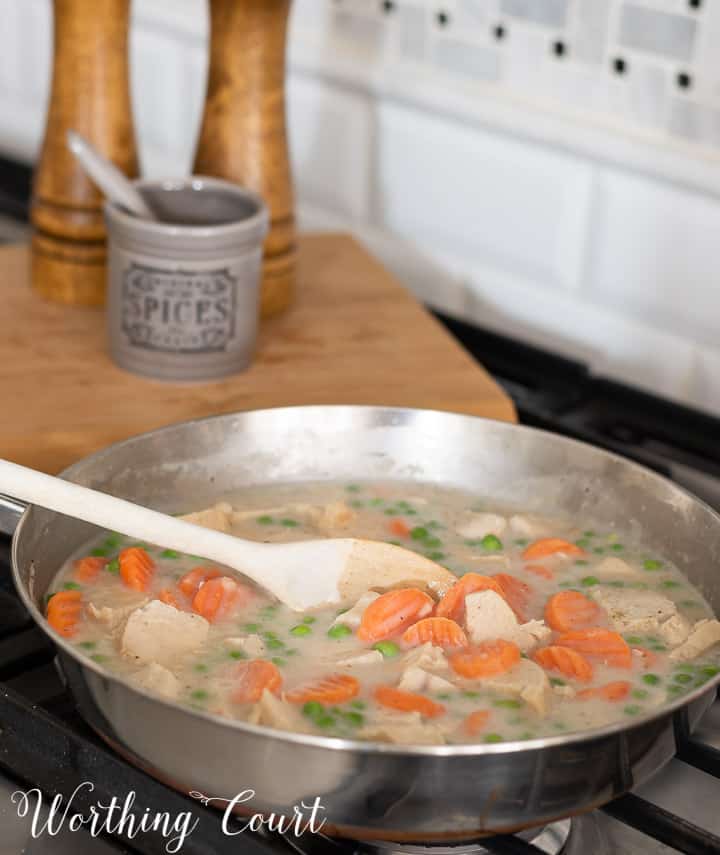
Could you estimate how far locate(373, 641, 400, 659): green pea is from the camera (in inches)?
37.8

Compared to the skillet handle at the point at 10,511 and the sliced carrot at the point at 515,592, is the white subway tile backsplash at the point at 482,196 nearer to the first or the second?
the sliced carrot at the point at 515,592

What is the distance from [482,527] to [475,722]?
0.29 meters

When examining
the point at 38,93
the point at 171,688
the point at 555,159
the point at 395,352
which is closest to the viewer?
the point at 171,688

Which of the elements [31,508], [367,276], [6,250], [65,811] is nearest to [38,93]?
[6,250]

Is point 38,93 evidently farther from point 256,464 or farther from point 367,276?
point 256,464

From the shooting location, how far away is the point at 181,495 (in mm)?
1184

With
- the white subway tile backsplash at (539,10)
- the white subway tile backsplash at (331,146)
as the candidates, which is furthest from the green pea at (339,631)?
the white subway tile backsplash at (331,146)

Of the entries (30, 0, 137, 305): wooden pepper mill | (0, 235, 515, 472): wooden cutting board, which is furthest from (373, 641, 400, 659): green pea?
(30, 0, 137, 305): wooden pepper mill

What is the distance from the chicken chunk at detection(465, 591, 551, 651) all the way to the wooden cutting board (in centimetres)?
40

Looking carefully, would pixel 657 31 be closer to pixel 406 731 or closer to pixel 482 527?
pixel 482 527

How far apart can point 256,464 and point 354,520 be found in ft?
0.33

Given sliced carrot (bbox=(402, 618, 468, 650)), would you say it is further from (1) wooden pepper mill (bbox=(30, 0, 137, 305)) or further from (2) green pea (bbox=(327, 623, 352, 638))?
(1) wooden pepper mill (bbox=(30, 0, 137, 305))

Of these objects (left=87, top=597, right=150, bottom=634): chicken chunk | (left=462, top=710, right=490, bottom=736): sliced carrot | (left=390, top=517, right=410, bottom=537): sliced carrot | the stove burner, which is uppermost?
(left=462, top=710, right=490, bottom=736): sliced carrot

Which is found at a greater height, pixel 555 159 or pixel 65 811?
pixel 555 159
